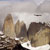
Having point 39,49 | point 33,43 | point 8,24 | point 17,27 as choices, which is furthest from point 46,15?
point 39,49

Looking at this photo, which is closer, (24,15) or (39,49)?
(39,49)

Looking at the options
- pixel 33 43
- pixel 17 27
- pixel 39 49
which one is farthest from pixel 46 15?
pixel 39 49

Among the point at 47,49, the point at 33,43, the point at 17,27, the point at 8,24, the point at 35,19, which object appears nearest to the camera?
the point at 47,49

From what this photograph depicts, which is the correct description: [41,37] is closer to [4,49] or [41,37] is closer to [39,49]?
[39,49]

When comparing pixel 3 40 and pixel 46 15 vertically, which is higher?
pixel 46 15

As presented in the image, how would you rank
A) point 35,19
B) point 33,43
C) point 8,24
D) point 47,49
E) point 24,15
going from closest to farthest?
point 47,49 < point 33,43 < point 8,24 < point 35,19 < point 24,15

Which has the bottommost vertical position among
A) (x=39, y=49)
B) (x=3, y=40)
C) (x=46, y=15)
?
(x=39, y=49)

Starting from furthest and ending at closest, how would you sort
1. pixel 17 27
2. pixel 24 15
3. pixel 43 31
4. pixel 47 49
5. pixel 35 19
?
pixel 24 15 < pixel 35 19 < pixel 17 27 < pixel 43 31 < pixel 47 49

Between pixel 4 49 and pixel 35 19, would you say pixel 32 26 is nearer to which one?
pixel 35 19

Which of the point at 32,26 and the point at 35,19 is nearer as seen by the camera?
the point at 32,26
